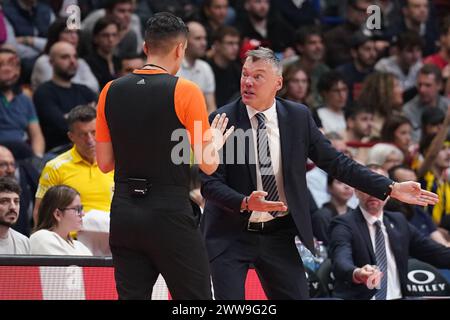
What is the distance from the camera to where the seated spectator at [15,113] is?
996cm

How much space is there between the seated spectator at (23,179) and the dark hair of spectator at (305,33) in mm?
4630

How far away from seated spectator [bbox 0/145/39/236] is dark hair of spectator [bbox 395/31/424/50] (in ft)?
18.7

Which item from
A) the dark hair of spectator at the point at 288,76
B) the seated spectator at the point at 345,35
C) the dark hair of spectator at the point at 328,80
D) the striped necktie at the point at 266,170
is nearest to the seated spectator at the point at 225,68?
the dark hair of spectator at the point at 288,76

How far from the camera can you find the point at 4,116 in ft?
32.7

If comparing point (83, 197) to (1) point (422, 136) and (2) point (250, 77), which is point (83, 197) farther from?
(1) point (422, 136)

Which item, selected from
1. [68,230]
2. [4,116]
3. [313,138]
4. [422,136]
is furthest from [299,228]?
[422,136]

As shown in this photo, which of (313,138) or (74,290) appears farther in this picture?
(74,290)

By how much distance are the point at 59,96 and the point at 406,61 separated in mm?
4833

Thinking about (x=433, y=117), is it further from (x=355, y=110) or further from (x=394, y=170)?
(x=394, y=170)

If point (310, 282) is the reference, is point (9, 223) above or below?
above

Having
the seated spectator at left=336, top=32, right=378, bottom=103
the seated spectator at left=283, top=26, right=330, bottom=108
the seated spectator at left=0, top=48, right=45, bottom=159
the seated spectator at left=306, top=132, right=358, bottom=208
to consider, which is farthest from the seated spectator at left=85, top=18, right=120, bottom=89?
the seated spectator at left=336, top=32, right=378, bottom=103

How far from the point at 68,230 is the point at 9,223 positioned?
409 millimetres

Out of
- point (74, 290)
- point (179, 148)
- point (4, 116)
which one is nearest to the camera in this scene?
point (179, 148)

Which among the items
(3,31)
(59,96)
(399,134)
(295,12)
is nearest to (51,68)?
(59,96)
